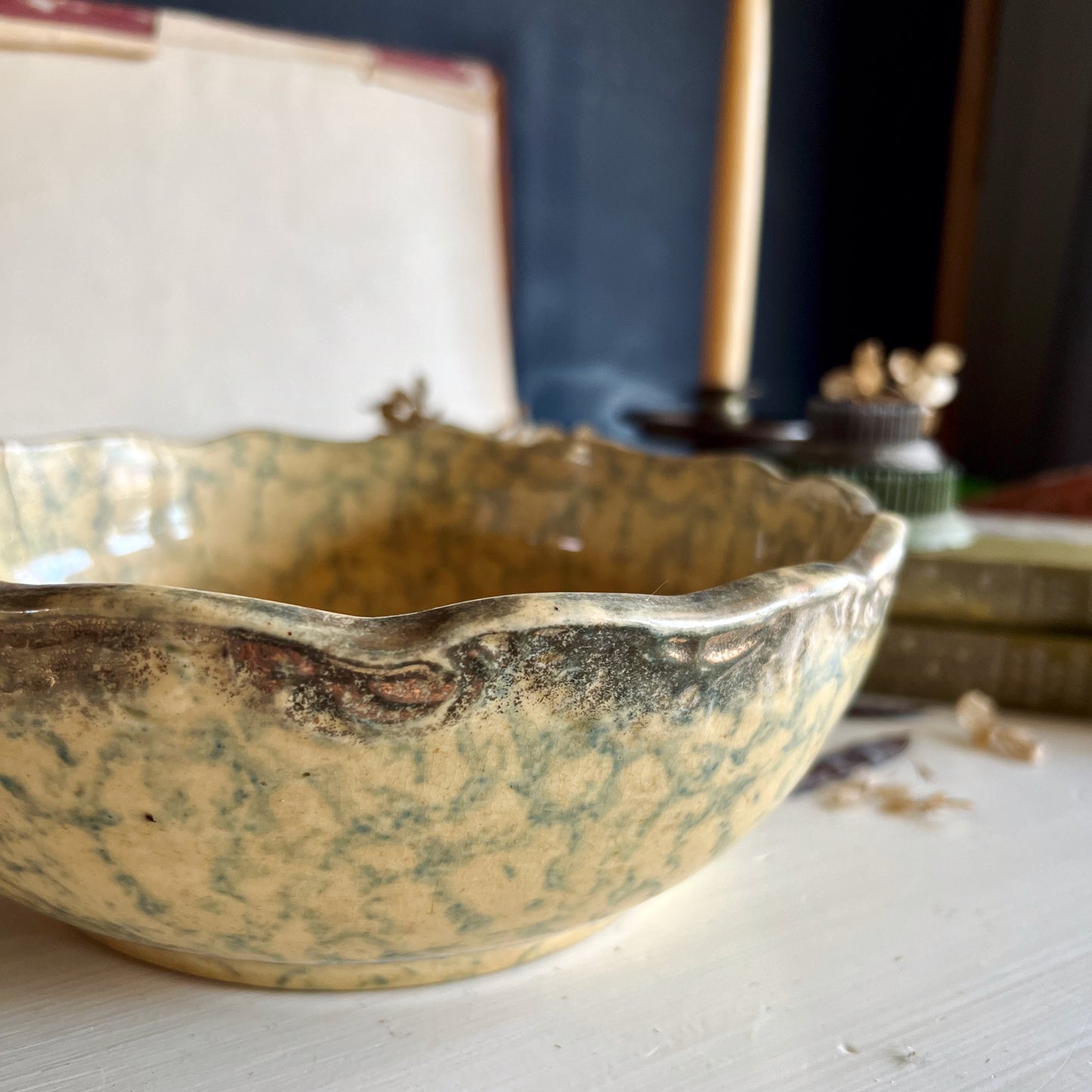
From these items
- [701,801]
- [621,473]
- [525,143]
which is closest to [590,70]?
[525,143]

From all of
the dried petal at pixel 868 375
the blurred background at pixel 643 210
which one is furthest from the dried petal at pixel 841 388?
the blurred background at pixel 643 210

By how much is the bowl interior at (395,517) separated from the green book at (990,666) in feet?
0.53

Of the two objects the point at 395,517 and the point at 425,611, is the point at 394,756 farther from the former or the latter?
the point at 395,517

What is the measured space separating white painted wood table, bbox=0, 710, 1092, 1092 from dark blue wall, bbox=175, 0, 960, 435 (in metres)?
0.60

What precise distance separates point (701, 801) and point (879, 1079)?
93mm

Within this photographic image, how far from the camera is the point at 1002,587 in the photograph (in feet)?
1.80

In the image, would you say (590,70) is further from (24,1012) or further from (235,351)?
(24,1012)

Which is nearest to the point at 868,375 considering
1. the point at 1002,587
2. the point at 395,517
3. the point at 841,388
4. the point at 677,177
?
the point at 841,388

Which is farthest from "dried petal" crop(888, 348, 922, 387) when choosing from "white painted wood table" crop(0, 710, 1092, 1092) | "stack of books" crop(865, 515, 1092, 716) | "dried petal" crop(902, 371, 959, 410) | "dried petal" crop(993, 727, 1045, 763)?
"white painted wood table" crop(0, 710, 1092, 1092)

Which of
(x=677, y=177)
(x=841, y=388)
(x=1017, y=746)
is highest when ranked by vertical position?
(x=677, y=177)

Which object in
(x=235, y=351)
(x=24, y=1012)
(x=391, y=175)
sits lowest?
(x=24, y=1012)

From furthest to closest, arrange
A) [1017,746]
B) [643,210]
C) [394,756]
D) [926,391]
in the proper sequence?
[643,210], [926,391], [1017,746], [394,756]

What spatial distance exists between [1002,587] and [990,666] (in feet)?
0.14

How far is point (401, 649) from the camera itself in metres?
0.22
